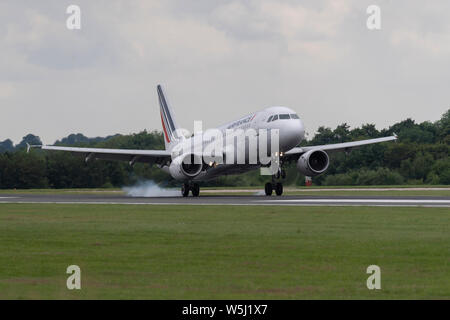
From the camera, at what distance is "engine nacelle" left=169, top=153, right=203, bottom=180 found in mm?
50906

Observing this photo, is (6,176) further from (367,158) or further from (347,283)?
→ (347,283)

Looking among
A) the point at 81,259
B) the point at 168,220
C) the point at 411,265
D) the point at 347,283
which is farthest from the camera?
the point at 168,220

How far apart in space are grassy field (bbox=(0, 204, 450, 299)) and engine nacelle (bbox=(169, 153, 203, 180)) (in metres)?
20.1

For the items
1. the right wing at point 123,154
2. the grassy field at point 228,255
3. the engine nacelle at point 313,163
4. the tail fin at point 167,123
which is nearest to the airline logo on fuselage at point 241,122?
the engine nacelle at point 313,163

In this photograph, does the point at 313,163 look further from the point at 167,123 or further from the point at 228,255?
the point at 228,255

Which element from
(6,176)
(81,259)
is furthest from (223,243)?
(6,176)

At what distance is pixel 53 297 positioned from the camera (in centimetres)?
1314

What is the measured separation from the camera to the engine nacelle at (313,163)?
51188 mm

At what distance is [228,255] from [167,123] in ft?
172

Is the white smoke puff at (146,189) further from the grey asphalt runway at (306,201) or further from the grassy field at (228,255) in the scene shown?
the grassy field at (228,255)

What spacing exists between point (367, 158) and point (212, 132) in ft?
178

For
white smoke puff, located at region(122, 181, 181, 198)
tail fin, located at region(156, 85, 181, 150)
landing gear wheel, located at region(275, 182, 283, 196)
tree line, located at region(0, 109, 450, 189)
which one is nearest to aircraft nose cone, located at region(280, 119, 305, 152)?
landing gear wheel, located at region(275, 182, 283, 196)

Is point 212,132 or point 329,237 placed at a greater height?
point 212,132

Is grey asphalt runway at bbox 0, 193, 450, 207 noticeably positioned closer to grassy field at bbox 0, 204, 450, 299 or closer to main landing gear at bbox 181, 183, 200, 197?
main landing gear at bbox 181, 183, 200, 197
